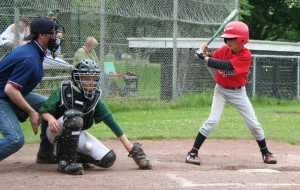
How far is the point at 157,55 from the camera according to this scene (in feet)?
50.6

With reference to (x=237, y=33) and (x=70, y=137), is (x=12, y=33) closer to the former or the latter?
(x=237, y=33)

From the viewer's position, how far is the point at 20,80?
642 centimetres

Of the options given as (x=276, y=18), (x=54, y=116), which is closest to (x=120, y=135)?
(x=54, y=116)

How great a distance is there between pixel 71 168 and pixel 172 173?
1.03 metres

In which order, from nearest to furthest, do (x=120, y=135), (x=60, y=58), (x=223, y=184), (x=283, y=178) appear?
1. (x=223, y=184)
2. (x=283, y=178)
3. (x=120, y=135)
4. (x=60, y=58)

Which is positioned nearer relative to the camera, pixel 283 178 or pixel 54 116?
pixel 283 178

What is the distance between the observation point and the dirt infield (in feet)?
19.1

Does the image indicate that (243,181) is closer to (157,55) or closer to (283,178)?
(283,178)

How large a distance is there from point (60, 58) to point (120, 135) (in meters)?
6.51

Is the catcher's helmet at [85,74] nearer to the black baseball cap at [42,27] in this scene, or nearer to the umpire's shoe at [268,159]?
the black baseball cap at [42,27]

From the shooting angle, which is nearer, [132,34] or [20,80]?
[20,80]

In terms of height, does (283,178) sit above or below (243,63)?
below

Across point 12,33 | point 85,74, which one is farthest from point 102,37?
point 85,74

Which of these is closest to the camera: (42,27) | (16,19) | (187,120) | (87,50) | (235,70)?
(42,27)
